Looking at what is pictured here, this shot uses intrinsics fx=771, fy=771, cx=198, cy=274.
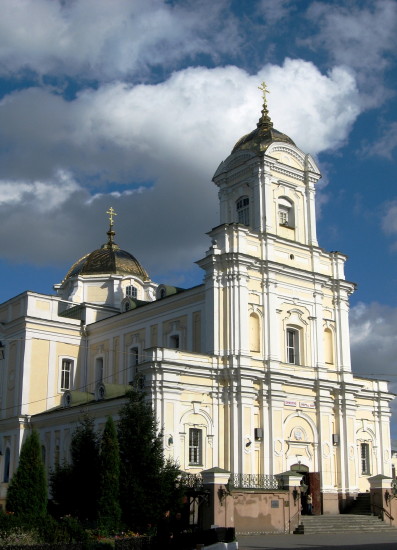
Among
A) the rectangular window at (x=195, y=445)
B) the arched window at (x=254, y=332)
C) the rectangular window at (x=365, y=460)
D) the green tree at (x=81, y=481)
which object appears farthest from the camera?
the rectangular window at (x=365, y=460)

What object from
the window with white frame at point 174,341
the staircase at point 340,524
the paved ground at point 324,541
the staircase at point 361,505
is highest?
the window with white frame at point 174,341

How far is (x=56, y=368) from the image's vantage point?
146 feet

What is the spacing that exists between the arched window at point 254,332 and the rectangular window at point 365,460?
858 cm

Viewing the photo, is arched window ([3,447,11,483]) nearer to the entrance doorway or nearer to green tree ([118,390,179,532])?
the entrance doorway

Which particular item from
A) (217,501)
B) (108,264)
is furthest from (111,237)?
(217,501)

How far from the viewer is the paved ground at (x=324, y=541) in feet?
79.3

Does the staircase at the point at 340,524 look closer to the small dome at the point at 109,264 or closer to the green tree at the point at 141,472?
the green tree at the point at 141,472

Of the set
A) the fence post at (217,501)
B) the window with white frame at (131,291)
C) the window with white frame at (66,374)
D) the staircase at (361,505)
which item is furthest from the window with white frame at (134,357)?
the fence post at (217,501)

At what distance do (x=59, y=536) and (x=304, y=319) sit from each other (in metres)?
21.8

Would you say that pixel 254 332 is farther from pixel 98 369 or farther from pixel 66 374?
pixel 66 374

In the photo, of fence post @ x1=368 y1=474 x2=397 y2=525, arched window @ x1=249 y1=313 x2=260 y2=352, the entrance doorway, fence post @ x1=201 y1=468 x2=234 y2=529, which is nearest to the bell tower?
arched window @ x1=249 y1=313 x2=260 y2=352

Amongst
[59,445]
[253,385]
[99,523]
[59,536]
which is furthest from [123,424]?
[59,445]

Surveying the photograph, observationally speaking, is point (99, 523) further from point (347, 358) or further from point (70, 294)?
point (70, 294)

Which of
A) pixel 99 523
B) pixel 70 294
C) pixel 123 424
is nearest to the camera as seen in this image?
pixel 99 523
